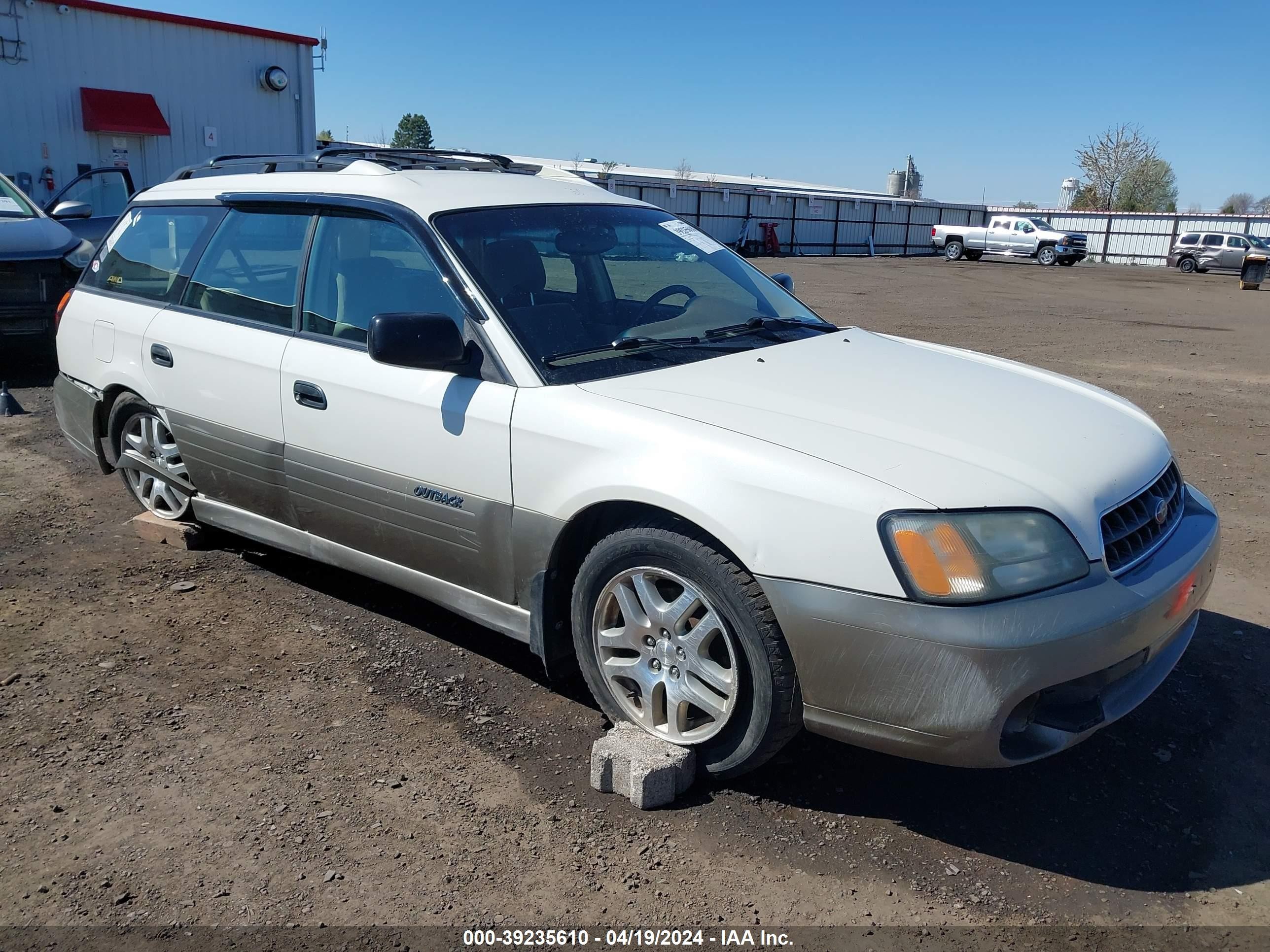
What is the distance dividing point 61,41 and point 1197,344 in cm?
1963

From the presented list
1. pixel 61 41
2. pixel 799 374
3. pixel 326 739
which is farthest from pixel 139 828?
pixel 61 41

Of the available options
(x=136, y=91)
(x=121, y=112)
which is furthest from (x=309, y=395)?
(x=136, y=91)

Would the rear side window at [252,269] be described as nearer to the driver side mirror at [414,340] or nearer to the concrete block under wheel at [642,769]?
the driver side mirror at [414,340]

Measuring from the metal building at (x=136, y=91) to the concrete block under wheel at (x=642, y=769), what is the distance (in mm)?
19114

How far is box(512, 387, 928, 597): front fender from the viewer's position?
2.54 m

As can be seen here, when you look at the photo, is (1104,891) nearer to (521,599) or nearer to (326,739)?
(521,599)

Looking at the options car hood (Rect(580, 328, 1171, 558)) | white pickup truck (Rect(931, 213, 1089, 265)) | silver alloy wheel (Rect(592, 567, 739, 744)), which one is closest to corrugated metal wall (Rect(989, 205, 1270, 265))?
white pickup truck (Rect(931, 213, 1089, 265))

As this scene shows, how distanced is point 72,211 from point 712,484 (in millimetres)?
8995

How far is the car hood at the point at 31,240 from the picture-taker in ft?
27.3

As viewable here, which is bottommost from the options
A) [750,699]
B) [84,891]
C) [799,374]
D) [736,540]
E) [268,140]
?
[84,891]

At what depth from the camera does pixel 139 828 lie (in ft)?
9.16

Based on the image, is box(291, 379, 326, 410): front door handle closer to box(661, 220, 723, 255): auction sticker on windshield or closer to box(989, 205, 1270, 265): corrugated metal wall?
box(661, 220, 723, 255): auction sticker on windshield

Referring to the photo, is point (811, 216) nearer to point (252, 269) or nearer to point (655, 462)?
point (252, 269)

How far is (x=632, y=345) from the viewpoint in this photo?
3459mm
